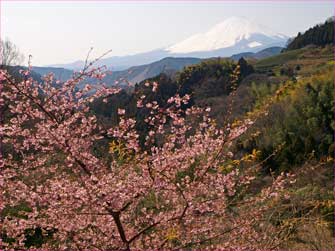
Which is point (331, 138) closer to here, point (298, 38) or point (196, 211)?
point (196, 211)

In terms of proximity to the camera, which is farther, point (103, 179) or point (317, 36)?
point (317, 36)

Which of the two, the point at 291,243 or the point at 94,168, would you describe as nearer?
Result: the point at 94,168

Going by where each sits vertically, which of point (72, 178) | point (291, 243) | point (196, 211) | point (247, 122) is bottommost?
point (291, 243)

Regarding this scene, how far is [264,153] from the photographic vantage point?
90.3ft

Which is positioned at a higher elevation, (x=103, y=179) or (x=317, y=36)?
(x=317, y=36)

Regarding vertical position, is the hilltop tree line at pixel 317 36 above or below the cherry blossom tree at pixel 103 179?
above

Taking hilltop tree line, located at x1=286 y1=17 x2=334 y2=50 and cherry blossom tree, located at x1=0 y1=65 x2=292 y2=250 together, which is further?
hilltop tree line, located at x1=286 y1=17 x2=334 y2=50

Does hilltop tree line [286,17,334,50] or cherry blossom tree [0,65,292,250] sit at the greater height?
hilltop tree line [286,17,334,50]

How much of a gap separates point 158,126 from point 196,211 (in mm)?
1229

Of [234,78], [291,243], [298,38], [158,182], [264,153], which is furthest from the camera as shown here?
[298,38]

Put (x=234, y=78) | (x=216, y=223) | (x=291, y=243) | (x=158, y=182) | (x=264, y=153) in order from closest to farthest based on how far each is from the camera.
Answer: (x=158, y=182) → (x=234, y=78) → (x=216, y=223) → (x=291, y=243) → (x=264, y=153)

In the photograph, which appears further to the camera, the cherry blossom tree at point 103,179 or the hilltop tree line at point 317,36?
the hilltop tree line at point 317,36

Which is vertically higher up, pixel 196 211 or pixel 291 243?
pixel 196 211

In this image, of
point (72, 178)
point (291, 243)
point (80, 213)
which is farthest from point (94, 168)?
point (291, 243)
